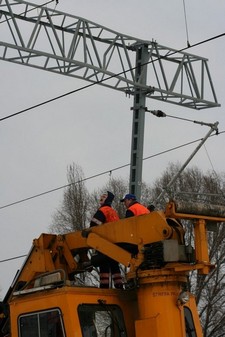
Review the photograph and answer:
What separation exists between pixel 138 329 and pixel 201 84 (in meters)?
11.7

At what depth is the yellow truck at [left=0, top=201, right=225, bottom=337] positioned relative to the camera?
8969 mm

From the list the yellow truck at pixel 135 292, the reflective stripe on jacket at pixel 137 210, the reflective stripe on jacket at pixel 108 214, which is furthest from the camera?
the reflective stripe on jacket at pixel 108 214

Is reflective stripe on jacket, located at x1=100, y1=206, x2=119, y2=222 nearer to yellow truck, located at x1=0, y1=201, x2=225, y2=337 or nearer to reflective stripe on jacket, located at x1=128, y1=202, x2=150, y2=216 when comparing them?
reflective stripe on jacket, located at x1=128, y1=202, x2=150, y2=216

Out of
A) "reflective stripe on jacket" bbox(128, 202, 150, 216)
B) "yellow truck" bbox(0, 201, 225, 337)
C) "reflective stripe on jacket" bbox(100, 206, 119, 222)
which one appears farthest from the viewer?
"reflective stripe on jacket" bbox(100, 206, 119, 222)

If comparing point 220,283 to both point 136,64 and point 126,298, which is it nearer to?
point 136,64

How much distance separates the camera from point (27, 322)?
944cm

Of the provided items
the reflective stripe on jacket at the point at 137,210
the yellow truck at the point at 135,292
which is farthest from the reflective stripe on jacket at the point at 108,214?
the yellow truck at the point at 135,292

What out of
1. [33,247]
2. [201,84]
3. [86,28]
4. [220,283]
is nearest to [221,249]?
[220,283]

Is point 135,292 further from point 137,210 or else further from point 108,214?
point 108,214

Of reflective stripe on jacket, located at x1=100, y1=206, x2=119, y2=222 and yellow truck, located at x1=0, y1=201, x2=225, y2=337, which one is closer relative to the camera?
yellow truck, located at x1=0, y1=201, x2=225, y2=337

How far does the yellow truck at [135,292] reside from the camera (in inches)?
353

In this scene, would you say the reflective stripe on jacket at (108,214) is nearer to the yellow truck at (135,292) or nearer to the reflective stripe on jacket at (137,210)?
the reflective stripe on jacket at (137,210)

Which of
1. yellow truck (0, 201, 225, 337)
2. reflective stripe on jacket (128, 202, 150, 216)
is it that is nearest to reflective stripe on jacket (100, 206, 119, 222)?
reflective stripe on jacket (128, 202, 150, 216)

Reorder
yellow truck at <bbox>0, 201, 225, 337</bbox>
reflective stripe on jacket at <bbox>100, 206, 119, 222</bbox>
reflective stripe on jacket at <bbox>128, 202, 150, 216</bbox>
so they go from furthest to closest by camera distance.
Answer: reflective stripe on jacket at <bbox>100, 206, 119, 222</bbox> → reflective stripe on jacket at <bbox>128, 202, 150, 216</bbox> → yellow truck at <bbox>0, 201, 225, 337</bbox>
